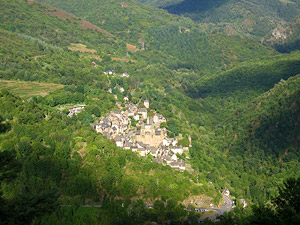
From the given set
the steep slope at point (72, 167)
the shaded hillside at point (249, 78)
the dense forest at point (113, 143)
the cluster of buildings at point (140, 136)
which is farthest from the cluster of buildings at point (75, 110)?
the shaded hillside at point (249, 78)

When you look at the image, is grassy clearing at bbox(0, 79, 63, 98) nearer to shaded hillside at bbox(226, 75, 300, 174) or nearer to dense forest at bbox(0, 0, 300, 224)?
dense forest at bbox(0, 0, 300, 224)

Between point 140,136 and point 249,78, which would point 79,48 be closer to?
point 249,78

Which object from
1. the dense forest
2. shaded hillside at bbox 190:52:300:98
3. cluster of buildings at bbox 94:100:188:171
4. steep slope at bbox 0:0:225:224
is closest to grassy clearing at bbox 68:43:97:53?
the dense forest

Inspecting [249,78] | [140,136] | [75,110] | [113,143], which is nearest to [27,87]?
[75,110]

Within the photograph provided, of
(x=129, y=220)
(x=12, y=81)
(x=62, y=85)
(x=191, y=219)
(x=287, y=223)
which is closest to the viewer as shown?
(x=287, y=223)

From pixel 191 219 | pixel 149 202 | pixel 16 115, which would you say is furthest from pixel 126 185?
pixel 16 115

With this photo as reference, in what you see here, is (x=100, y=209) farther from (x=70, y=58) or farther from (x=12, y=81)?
(x=70, y=58)
